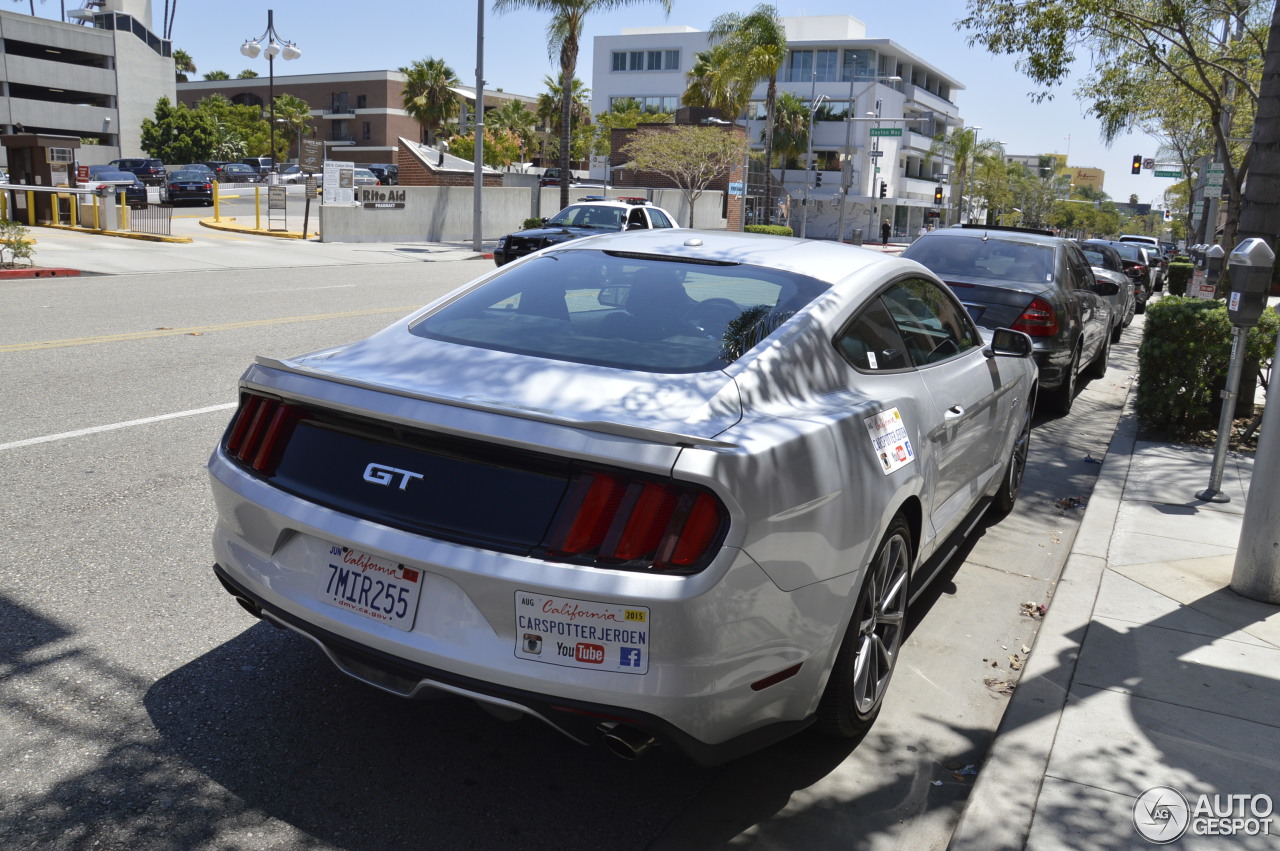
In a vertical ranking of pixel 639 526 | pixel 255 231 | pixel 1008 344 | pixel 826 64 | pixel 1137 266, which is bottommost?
pixel 255 231

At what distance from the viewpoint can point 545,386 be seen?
3.27 metres

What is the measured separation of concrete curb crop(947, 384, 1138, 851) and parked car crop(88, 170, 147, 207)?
38002 millimetres

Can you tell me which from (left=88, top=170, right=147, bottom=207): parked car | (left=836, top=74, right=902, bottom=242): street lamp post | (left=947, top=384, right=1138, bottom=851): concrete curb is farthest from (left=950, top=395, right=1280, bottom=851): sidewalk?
(left=836, top=74, right=902, bottom=242): street lamp post

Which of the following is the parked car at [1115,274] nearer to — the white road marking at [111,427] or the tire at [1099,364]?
the tire at [1099,364]

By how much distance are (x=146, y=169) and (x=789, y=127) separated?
134 ft

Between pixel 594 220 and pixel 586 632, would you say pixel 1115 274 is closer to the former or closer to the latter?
pixel 594 220

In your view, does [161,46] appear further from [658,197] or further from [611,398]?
[611,398]

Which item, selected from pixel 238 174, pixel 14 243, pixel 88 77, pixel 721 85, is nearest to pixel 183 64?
pixel 88 77

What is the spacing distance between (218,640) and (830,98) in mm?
78901

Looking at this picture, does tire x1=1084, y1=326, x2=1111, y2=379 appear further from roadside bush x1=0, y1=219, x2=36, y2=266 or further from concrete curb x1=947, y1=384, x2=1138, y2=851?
roadside bush x1=0, y1=219, x2=36, y2=266

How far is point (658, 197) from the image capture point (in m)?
51.2

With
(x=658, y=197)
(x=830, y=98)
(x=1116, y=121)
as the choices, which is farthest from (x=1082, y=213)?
(x=1116, y=121)

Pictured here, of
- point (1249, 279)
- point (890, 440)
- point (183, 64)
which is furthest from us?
point (183, 64)

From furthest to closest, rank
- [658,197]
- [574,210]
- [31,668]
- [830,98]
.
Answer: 1. [830,98]
2. [658,197]
3. [574,210]
4. [31,668]
